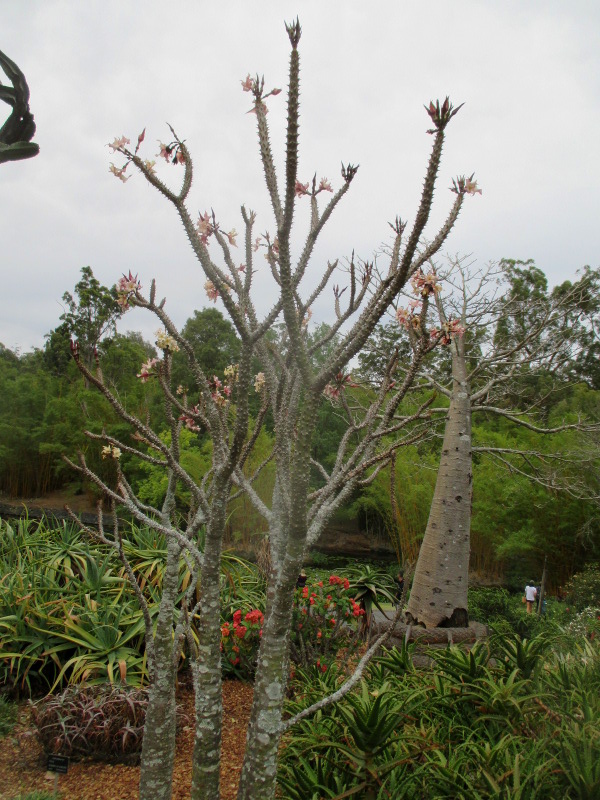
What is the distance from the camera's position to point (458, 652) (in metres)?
2.76

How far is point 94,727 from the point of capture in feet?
9.82

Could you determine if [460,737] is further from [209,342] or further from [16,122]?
[209,342]

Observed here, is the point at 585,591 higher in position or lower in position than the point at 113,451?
lower

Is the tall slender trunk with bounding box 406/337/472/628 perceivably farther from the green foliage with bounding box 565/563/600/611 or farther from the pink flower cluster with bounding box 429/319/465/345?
the pink flower cluster with bounding box 429/319/465/345

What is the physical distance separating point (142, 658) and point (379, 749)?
2.33 m

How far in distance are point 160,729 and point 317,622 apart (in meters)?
2.25

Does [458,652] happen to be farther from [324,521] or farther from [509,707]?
[324,521]

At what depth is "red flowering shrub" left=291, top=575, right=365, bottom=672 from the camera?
394 cm

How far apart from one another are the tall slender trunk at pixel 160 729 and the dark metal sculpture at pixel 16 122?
1679 mm

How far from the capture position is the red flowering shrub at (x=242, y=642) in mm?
3943

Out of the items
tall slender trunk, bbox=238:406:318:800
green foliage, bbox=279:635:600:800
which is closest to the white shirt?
green foliage, bbox=279:635:600:800

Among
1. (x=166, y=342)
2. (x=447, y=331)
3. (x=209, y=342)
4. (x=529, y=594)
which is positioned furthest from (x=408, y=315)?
(x=209, y=342)

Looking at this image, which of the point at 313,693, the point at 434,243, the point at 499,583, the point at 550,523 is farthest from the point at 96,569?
the point at 499,583

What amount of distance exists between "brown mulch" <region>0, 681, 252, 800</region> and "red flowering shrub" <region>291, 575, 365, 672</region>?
0.64 metres
